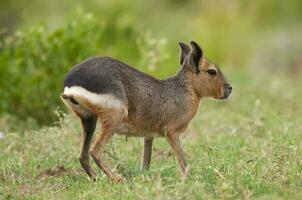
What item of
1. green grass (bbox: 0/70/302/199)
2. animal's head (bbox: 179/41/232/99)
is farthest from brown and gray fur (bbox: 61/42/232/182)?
green grass (bbox: 0/70/302/199)

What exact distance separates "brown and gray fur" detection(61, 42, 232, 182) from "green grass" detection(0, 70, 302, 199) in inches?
11.3

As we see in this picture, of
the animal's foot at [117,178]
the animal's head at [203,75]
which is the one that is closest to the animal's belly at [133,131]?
the animal's foot at [117,178]

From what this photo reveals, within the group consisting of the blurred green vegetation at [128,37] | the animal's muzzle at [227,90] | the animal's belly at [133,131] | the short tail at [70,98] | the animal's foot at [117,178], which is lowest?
the animal's foot at [117,178]

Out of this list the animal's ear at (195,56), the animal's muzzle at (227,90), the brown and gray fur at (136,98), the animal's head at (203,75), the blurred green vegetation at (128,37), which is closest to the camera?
the brown and gray fur at (136,98)

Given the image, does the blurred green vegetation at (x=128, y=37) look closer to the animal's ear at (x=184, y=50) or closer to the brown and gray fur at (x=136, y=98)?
the animal's ear at (x=184, y=50)

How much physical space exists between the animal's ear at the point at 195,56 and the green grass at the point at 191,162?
0.76m

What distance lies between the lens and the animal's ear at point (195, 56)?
7.87 meters

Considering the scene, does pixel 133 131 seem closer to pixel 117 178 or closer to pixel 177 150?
pixel 177 150

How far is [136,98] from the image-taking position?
7.39 metres

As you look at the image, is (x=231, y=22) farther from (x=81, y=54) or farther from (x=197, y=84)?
(x=197, y=84)

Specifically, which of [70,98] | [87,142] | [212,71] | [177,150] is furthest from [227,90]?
[70,98]

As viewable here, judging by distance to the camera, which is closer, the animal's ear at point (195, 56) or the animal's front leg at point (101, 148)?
the animal's front leg at point (101, 148)

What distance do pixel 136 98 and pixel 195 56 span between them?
0.92 metres

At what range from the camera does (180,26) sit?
19719mm
